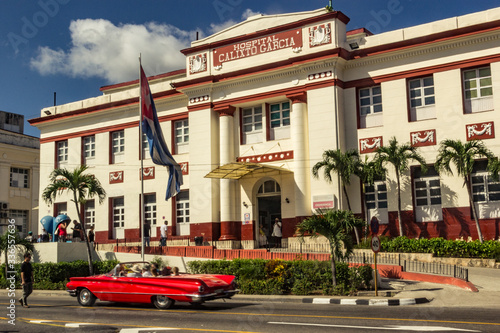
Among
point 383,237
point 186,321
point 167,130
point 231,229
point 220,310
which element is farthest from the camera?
point 167,130

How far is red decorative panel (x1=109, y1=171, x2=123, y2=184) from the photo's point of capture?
36.3 metres

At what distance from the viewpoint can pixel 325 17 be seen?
29.0 m

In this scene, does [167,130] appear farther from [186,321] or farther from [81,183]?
[186,321]

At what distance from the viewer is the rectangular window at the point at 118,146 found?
1451 inches

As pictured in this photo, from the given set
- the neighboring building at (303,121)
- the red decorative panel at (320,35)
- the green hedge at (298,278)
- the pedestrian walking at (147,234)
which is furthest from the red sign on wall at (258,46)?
the green hedge at (298,278)

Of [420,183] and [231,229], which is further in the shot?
[231,229]

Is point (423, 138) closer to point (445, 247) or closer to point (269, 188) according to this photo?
point (445, 247)

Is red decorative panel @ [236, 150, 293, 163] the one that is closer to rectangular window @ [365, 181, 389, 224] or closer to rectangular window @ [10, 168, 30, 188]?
rectangular window @ [365, 181, 389, 224]

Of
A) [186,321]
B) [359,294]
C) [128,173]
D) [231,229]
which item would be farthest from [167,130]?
[186,321]

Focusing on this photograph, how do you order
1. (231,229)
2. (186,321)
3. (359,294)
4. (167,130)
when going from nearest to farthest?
(186,321) < (359,294) < (231,229) < (167,130)

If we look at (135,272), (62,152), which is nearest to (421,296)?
(135,272)

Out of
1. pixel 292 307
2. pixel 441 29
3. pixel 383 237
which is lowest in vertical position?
pixel 292 307

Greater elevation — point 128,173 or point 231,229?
point 128,173

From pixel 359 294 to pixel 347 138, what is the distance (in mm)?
12036
